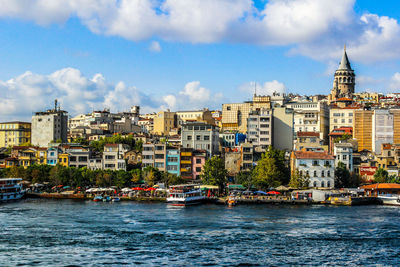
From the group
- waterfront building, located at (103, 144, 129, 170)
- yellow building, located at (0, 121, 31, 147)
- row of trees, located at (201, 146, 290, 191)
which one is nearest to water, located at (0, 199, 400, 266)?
row of trees, located at (201, 146, 290, 191)

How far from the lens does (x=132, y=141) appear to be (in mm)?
124875

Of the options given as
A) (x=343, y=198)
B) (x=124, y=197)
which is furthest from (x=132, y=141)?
(x=343, y=198)

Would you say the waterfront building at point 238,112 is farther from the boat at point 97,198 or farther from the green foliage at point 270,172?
the boat at point 97,198

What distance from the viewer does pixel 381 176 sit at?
9388 cm

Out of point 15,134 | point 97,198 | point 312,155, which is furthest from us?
point 15,134

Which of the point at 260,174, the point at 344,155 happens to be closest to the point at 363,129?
the point at 344,155

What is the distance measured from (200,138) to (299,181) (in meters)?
26.1

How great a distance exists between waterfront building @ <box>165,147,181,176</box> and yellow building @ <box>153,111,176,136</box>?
53.8 meters

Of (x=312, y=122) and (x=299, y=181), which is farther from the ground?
(x=312, y=122)

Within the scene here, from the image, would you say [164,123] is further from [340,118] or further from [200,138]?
[200,138]

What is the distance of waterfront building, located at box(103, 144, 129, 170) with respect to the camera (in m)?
101

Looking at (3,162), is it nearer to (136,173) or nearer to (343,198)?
(136,173)

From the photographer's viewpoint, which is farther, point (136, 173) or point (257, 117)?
point (257, 117)

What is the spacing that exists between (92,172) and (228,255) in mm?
56334
